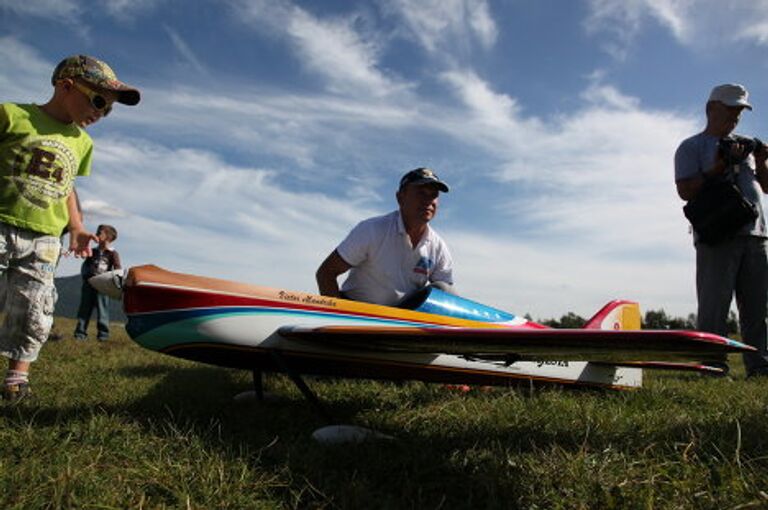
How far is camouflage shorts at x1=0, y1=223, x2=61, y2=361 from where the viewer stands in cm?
373

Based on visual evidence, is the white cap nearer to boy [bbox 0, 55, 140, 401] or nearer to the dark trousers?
boy [bbox 0, 55, 140, 401]

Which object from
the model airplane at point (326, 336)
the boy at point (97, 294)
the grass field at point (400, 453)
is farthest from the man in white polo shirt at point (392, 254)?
the boy at point (97, 294)

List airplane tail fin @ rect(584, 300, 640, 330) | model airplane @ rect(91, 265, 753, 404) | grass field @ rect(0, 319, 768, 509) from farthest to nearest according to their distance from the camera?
airplane tail fin @ rect(584, 300, 640, 330), model airplane @ rect(91, 265, 753, 404), grass field @ rect(0, 319, 768, 509)

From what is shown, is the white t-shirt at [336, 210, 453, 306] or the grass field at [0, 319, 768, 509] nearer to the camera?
the grass field at [0, 319, 768, 509]

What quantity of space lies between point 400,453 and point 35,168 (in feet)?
10.2

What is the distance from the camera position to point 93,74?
384 cm

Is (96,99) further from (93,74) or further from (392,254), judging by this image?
(392,254)

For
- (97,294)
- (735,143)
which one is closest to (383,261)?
(735,143)

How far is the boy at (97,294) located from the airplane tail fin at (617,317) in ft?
28.6

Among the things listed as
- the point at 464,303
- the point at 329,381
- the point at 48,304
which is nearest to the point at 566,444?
the point at 464,303

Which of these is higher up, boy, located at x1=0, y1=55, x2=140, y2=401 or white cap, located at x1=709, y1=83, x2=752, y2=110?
white cap, located at x1=709, y1=83, x2=752, y2=110

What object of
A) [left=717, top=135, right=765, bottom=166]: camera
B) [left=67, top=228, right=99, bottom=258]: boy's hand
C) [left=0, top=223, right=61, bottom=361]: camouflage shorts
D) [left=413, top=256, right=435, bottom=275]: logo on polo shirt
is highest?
[left=717, top=135, right=765, bottom=166]: camera

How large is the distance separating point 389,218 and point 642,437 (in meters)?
3.33

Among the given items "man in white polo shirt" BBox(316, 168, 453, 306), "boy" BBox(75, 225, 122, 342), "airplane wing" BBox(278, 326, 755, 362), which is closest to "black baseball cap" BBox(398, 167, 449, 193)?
"man in white polo shirt" BBox(316, 168, 453, 306)
